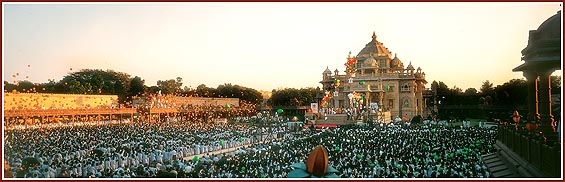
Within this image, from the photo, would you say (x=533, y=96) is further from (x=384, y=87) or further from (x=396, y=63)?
(x=396, y=63)

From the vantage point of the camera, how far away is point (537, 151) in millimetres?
8562

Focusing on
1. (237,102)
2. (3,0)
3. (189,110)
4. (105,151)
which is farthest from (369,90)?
(3,0)

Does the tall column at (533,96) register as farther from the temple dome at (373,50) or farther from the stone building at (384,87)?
the temple dome at (373,50)

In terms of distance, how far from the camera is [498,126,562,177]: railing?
24.6 ft

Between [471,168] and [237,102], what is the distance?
63.8 m

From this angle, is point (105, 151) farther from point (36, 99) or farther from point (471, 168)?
point (36, 99)

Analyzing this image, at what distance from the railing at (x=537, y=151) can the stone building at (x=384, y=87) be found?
38546mm

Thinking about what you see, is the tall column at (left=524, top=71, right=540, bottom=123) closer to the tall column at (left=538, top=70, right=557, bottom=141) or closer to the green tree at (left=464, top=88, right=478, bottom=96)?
the tall column at (left=538, top=70, right=557, bottom=141)

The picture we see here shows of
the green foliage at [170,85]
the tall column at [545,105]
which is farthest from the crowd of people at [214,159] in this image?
the green foliage at [170,85]

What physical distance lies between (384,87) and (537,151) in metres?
45.7

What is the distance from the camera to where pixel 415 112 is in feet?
174

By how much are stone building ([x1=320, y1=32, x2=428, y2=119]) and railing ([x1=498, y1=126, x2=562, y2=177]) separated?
3855 centimetres

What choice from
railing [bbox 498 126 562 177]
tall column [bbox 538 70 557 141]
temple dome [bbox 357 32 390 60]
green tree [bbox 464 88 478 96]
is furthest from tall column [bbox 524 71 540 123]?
green tree [bbox 464 88 478 96]

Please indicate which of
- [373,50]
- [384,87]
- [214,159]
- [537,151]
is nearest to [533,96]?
[537,151]
